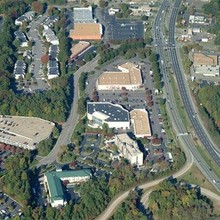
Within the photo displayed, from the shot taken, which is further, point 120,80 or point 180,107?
point 120,80

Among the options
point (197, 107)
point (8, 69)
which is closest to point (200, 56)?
point (197, 107)

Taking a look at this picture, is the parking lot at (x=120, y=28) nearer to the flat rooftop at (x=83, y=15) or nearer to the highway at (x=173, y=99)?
the flat rooftop at (x=83, y=15)

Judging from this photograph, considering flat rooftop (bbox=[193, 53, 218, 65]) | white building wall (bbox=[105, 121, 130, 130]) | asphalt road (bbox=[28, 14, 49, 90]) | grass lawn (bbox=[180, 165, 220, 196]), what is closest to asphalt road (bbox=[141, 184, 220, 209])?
grass lawn (bbox=[180, 165, 220, 196])

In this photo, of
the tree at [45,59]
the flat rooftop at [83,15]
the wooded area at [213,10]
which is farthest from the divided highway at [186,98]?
the tree at [45,59]

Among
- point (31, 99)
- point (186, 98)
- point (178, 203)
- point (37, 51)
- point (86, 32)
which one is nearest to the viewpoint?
point (178, 203)

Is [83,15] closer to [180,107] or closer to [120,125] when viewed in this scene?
[180,107]

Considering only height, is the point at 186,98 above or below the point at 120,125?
below

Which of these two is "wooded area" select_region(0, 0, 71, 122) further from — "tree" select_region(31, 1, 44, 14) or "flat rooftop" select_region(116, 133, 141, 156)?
"tree" select_region(31, 1, 44, 14)

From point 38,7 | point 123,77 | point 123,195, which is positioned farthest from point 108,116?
point 38,7
